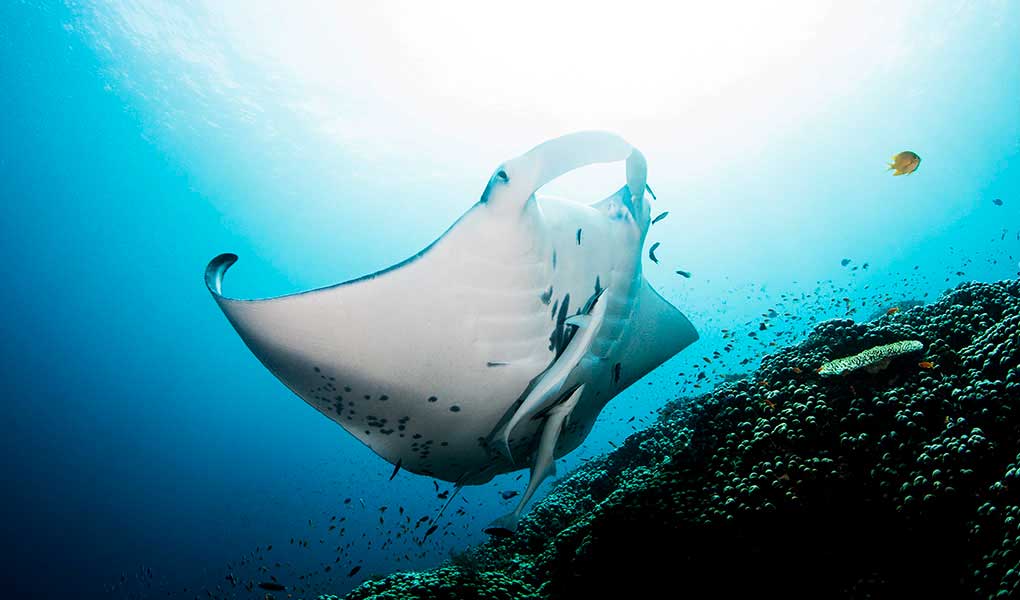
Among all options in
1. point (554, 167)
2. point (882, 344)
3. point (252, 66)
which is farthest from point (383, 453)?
point (252, 66)

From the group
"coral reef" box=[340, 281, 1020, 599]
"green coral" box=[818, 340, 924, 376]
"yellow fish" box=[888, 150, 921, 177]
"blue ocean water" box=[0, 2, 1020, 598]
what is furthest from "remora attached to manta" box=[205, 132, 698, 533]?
"blue ocean water" box=[0, 2, 1020, 598]

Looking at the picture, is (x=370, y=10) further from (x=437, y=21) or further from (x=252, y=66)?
(x=252, y=66)

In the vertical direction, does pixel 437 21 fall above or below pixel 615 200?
above

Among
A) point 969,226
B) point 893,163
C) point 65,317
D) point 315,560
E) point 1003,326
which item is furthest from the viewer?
point 969,226

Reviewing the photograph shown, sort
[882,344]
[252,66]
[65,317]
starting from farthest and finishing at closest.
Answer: [65,317]
[252,66]
[882,344]

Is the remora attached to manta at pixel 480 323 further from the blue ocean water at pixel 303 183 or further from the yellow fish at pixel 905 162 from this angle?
the blue ocean water at pixel 303 183

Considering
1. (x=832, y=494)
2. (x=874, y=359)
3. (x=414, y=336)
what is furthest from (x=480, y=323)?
(x=874, y=359)

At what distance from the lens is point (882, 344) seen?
3.32 m

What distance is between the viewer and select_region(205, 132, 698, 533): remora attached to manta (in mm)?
1788

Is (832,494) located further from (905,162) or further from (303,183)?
(303,183)

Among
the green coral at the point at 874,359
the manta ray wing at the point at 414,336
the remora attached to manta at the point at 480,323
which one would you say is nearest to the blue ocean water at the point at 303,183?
the green coral at the point at 874,359

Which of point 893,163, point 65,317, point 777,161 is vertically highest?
point 777,161

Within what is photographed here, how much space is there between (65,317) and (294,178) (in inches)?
1063

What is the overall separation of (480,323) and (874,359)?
9.56ft
